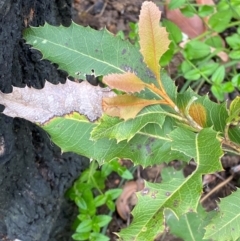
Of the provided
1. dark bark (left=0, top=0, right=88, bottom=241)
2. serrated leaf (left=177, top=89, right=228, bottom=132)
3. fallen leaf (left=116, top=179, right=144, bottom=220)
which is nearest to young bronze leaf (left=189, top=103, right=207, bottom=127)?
serrated leaf (left=177, top=89, right=228, bottom=132)

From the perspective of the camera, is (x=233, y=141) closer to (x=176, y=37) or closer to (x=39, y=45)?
(x=39, y=45)

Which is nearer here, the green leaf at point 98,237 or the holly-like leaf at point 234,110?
the holly-like leaf at point 234,110

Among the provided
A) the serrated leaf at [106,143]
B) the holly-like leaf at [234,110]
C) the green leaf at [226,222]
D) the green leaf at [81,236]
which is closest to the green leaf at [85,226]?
the green leaf at [81,236]

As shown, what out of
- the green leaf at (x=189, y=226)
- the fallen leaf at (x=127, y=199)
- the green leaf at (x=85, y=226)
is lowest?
the fallen leaf at (x=127, y=199)

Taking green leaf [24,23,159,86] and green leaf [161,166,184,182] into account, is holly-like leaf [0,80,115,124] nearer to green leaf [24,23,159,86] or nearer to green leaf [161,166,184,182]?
green leaf [24,23,159,86]

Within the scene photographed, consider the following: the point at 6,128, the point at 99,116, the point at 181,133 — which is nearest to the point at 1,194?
the point at 6,128

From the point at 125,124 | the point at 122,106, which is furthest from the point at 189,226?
the point at 122,106

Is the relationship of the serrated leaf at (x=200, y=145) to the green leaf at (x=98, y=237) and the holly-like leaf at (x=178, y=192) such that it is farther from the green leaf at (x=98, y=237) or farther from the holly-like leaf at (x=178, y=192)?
the green leaf at (x=98, y=237)

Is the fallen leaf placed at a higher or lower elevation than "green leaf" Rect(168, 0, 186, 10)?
lower
